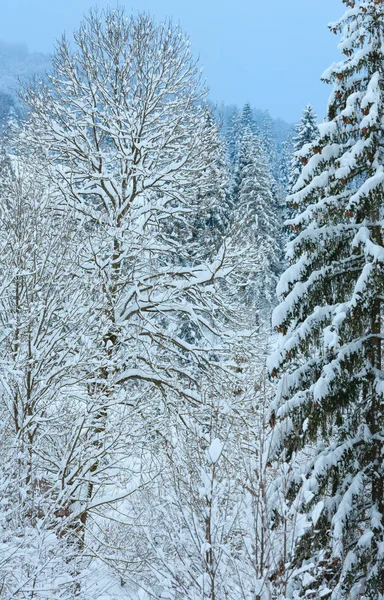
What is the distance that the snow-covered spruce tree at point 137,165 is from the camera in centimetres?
1058

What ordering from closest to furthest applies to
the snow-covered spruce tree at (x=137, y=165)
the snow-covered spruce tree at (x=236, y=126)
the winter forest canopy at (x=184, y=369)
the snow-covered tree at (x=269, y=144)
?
1. the winter forest canopy at (x=184, y=369)
2. the snow-covered spruce tree at (x=137, y=165)
3. the snow-covered spruce tree at (x=236, y=126)
4. the snow-covered tree at (x=269, y=144)

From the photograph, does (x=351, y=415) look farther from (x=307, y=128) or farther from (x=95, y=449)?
(x=307, y=128)

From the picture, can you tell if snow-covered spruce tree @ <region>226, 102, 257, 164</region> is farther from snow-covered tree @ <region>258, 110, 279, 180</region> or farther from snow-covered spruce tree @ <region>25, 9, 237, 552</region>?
snow-covered spruce tree @ <region>25, 9, 237, 552</region>

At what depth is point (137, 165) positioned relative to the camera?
36.7ft

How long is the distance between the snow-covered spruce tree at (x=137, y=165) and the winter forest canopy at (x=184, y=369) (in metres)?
0.07

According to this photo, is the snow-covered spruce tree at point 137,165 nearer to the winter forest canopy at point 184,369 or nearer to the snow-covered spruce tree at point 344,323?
the winter forest canopy at point 184,369

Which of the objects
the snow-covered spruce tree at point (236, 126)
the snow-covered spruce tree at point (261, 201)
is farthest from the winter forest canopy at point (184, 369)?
the snow-covered spruce tree at point (236, 126)

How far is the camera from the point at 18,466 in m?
6.82

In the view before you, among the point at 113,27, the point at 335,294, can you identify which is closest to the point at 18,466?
the point at 335,294

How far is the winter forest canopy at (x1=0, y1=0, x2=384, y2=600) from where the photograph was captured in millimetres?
5762

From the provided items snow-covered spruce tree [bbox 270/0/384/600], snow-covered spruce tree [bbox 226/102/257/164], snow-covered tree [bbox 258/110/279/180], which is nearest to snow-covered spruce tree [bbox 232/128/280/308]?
snow-covered spruce tree [bbox 226/102/257/164]

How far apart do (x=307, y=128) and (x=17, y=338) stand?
106ft

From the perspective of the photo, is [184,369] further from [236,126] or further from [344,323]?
[236,126]

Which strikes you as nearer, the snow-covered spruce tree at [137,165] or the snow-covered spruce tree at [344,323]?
the snow-covered spruce tree at [344,323]
